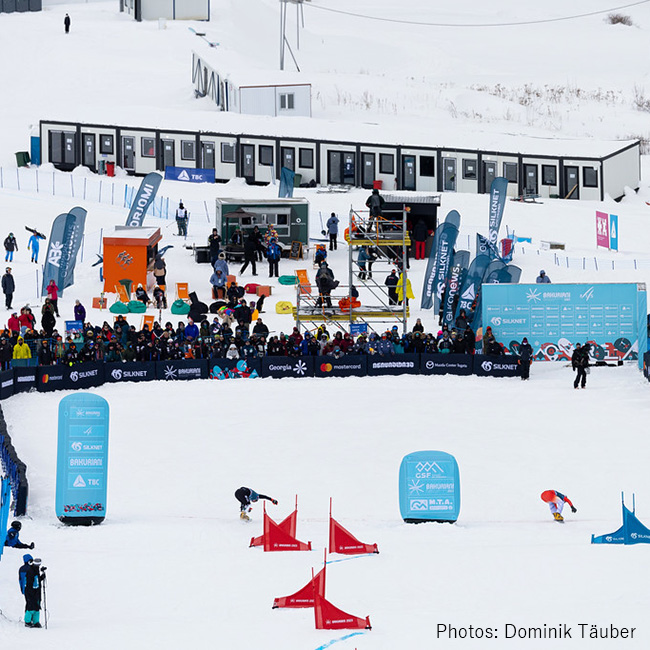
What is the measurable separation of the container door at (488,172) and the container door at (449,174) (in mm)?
1051

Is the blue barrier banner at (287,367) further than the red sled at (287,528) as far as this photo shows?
Yes

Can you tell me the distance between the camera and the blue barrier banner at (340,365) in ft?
93.1

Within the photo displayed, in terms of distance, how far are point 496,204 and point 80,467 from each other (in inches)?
794

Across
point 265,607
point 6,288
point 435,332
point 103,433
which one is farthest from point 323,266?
point 265,607

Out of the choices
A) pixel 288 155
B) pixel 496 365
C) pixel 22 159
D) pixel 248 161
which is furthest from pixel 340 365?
pixel 22 159

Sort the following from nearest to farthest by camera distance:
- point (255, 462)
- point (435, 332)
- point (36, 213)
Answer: point (255, 462) → point (435, 332) → point (36, 213)

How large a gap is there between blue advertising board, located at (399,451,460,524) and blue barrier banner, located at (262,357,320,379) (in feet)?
28.1

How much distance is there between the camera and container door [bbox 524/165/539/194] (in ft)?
155

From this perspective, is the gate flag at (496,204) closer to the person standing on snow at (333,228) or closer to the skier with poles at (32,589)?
the person standing on snow at (333,228)

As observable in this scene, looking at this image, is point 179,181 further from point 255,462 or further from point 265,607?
point 265,607

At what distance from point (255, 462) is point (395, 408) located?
3920 millimetres

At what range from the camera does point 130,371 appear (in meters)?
28.0

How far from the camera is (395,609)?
16.1 metres

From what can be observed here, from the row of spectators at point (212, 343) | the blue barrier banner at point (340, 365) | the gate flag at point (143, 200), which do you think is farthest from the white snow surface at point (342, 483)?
the gate flag at point (143, 200)
